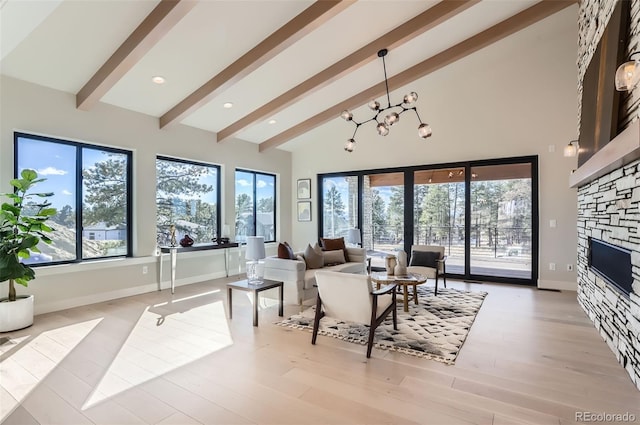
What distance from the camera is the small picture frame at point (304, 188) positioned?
8.51 meters

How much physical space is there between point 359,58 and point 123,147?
12.9 feet

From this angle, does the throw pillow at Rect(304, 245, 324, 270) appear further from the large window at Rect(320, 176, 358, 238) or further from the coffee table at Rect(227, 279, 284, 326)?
the large window at Rect(320, 176, 358, 238)

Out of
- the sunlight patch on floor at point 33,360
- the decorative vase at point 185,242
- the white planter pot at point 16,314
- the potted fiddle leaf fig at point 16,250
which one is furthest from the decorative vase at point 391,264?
the white planter pot at point 16,314

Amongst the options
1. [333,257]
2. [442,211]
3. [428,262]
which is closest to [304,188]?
[333,257]

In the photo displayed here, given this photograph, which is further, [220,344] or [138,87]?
[138,87]

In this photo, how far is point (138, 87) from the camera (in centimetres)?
482

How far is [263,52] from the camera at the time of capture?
170 inches

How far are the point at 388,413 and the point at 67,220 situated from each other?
4910 mm

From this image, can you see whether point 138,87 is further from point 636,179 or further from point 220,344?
point 636,179

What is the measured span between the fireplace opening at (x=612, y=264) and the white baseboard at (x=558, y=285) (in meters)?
1.97

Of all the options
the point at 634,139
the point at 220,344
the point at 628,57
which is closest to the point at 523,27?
the point at 628,57

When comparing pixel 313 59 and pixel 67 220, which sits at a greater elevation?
pixel 313 59
